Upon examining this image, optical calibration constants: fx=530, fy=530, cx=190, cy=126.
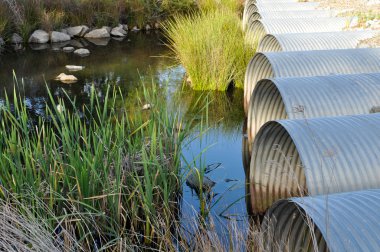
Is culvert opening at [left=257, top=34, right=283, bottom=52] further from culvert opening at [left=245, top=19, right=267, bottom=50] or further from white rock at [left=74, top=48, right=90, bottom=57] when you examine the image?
white rock at [left=74, top=48, right=90, bottom=57]

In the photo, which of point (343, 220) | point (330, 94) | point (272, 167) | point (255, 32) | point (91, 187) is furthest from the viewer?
point (255, 32)

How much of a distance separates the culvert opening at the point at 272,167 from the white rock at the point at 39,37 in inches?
A: 341

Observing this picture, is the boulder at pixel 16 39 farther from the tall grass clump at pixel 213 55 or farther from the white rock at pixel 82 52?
the tall grass clump at pixel 213 55

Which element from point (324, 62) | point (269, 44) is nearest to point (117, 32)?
point (269, 44)

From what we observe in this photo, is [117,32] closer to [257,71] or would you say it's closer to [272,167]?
[257,71]

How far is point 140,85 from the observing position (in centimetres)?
841

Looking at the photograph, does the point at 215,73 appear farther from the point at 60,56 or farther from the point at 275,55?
the point at 60,56

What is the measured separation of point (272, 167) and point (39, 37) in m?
8.78

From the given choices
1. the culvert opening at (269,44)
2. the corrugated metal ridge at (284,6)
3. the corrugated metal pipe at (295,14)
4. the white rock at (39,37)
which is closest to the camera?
the culvert opening at (269,44)

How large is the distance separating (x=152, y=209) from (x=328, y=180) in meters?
1.16

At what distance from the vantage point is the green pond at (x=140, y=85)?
4641 mm

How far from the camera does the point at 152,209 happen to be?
11.5ft

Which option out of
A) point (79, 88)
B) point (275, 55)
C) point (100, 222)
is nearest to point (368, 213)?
→ point (100, 222)

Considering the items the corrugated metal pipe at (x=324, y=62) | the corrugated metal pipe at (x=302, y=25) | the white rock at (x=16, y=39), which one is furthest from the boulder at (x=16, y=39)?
the corrugated metal pipe at (x=324, y=62)
